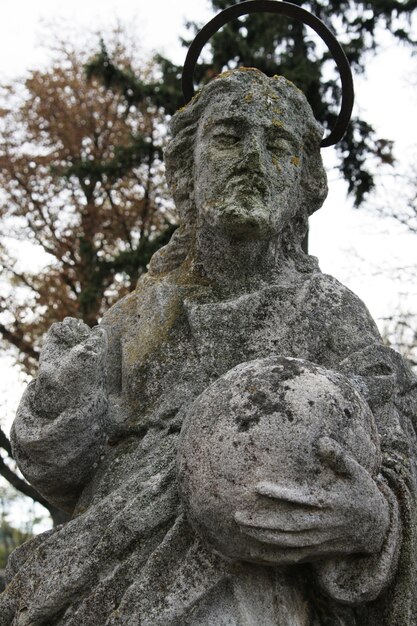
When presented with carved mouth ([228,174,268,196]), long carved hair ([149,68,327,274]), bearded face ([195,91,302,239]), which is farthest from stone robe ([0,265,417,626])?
carved mouth ([228,174,268,196])

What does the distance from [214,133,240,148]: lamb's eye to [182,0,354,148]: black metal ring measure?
0.82 meters

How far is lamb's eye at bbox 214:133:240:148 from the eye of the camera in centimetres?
395

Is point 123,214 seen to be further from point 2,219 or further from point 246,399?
point 246,399

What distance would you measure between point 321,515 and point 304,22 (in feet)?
9.86

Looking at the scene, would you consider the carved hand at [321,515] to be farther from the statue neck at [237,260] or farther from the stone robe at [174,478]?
the statue neck at [237,260]

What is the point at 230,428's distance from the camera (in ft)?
8.91

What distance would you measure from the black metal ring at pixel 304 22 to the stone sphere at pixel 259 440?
2206 mm

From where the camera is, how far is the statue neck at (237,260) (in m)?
3.93

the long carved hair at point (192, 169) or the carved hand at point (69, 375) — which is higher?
the long carved hair at point (192, 169)

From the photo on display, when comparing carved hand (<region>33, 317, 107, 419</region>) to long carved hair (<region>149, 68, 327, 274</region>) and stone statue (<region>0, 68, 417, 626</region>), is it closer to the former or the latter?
stone statue (<region>0, 68, 417, 626</region>)

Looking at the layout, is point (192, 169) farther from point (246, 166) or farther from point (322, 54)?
point (322, 54)

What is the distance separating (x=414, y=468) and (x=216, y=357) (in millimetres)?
990

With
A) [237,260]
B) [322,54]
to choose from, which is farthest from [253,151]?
[322,54]

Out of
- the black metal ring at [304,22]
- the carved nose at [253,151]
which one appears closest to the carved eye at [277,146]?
the carved nose at [253,151]
